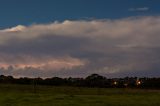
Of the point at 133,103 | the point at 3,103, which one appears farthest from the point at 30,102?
the point at 133,103

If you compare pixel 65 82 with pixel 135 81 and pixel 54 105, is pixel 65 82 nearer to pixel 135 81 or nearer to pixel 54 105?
pixel 135 81

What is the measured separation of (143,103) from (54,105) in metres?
10.8

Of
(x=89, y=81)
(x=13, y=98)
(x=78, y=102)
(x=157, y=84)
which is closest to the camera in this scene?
(x=78, y=102)

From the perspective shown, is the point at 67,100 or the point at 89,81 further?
the point at 89,81

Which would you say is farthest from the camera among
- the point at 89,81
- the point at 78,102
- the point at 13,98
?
the point at 89,81

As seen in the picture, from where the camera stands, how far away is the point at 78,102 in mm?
49812

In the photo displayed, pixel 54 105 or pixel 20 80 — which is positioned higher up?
pixel 20 80

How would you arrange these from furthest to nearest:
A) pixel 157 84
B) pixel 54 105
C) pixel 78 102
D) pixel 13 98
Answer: pixel 157 84 < pixel 13 98 < pixel 78 102 < pixel 54 105

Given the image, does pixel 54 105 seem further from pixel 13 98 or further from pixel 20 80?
pixel 20 80

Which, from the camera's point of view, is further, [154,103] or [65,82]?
[65,82]

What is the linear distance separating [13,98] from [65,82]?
120064mm

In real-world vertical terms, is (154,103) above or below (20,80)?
below

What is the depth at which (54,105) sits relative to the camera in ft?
153

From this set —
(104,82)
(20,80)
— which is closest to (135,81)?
(104,82)
